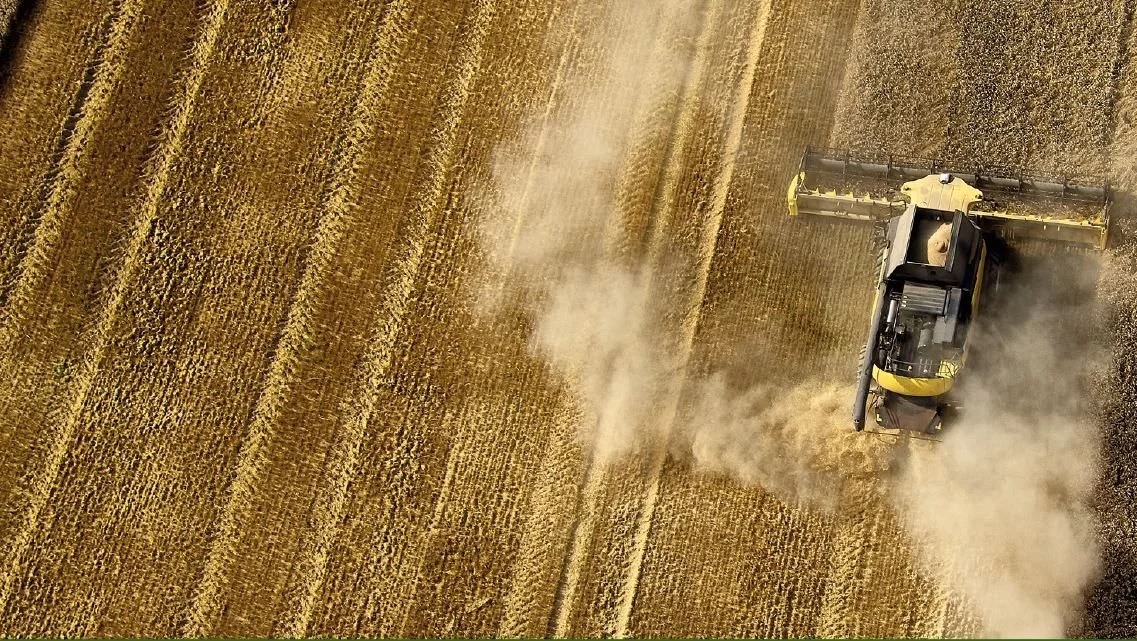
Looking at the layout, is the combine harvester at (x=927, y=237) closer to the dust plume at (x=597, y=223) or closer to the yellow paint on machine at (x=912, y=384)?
the yellow paint on machine at (x=912, y=384)

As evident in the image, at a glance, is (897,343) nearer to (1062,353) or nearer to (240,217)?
(1062,353)

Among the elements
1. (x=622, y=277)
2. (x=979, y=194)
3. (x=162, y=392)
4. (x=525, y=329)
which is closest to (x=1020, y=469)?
(x=979, y=194)

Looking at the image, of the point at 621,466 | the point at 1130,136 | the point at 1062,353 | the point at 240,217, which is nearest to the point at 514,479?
the point at 621,466

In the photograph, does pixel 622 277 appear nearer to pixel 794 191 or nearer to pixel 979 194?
pixel 794 191

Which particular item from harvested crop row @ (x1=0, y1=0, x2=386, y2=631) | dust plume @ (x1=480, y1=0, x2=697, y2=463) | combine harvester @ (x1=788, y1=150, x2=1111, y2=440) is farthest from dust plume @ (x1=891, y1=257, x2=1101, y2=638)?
harvested crop row @ (x1=0, y1=0, x2=386, y2=631)

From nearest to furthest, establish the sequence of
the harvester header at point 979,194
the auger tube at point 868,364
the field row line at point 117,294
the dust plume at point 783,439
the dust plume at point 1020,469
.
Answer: the auger tube at point 868,364
the dust plume at point 1020,469
the harvester header at point 979,194
the dust plume at point 783,439
the field row line at point 117,294

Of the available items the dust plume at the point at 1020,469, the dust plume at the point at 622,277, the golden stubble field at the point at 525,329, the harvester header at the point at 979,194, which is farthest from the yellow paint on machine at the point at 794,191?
the dust plume at the point at 1020,469
